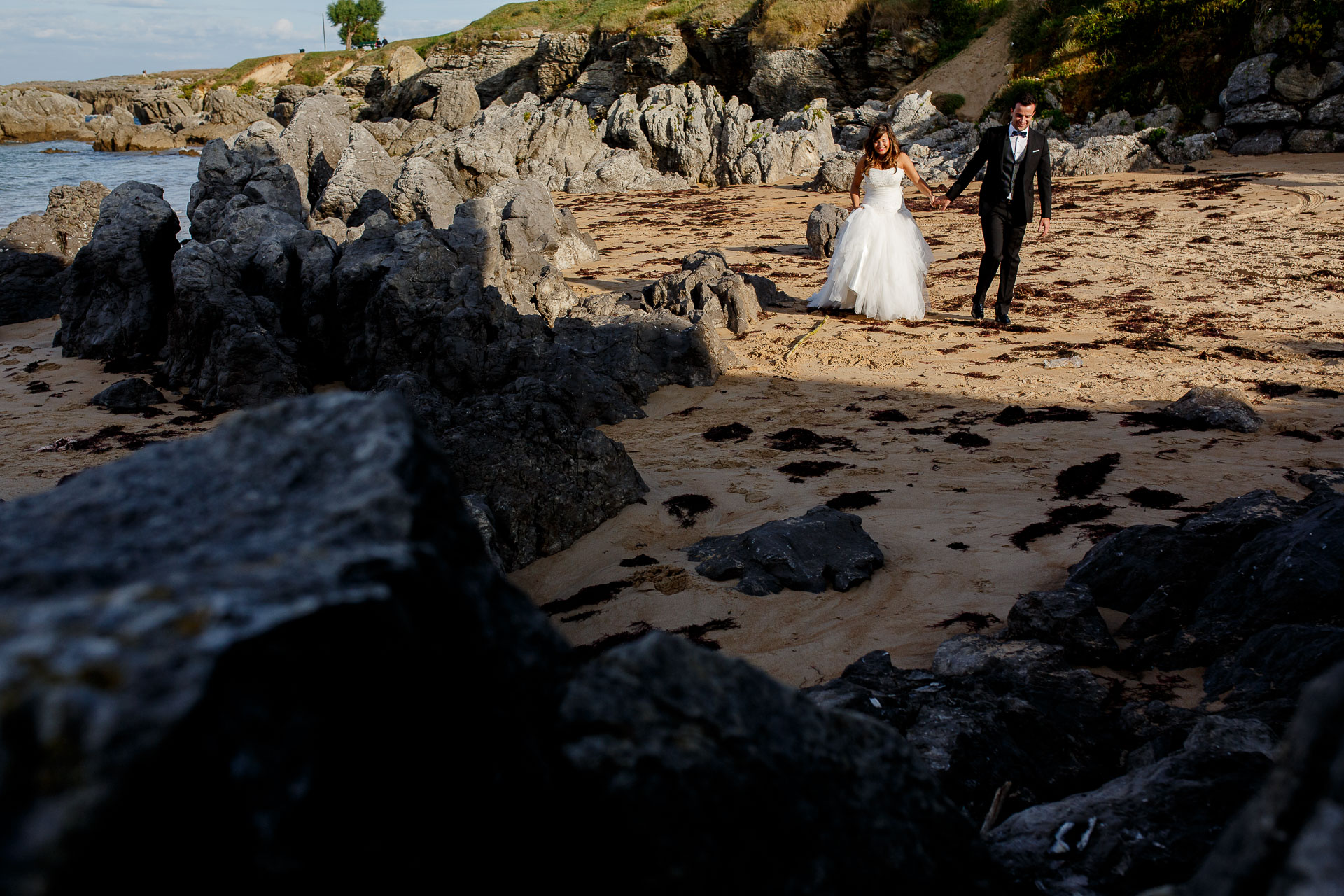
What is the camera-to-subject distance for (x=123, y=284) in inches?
410

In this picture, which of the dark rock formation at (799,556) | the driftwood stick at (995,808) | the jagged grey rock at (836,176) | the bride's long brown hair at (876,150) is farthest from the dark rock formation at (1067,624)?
the jagged grey rock at (836,176)

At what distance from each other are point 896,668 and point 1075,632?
69 centimetres

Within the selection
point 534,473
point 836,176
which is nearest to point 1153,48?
point 836,176

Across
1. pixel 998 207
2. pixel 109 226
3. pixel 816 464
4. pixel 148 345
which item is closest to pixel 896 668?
pixel 816 464

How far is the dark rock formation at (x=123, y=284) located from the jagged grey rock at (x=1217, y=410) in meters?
10.7

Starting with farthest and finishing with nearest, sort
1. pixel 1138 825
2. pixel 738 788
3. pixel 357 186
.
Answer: pixel 357 186, pixel 1138 825, pixel 738 788

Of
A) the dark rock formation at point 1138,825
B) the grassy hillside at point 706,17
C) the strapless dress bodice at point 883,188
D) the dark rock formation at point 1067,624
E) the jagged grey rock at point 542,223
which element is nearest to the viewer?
the dark rock formation at point 1138,825

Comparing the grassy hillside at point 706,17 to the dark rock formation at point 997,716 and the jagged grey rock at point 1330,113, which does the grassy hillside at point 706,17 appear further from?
the dark rock formation at point 997,716

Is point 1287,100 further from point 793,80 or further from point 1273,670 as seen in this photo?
point 1273,670

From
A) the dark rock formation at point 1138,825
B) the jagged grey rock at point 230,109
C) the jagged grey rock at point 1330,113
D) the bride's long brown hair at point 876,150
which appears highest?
the jagged grey rock at point 230,109

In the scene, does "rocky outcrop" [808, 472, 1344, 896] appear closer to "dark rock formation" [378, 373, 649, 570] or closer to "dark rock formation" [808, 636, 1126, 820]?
"dark rock formation" [808, 636, 1126, 820]

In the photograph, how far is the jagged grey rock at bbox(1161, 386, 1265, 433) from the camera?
5914mm

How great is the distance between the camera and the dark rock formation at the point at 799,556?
13.8 feet

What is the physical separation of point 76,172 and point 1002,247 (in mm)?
38567
